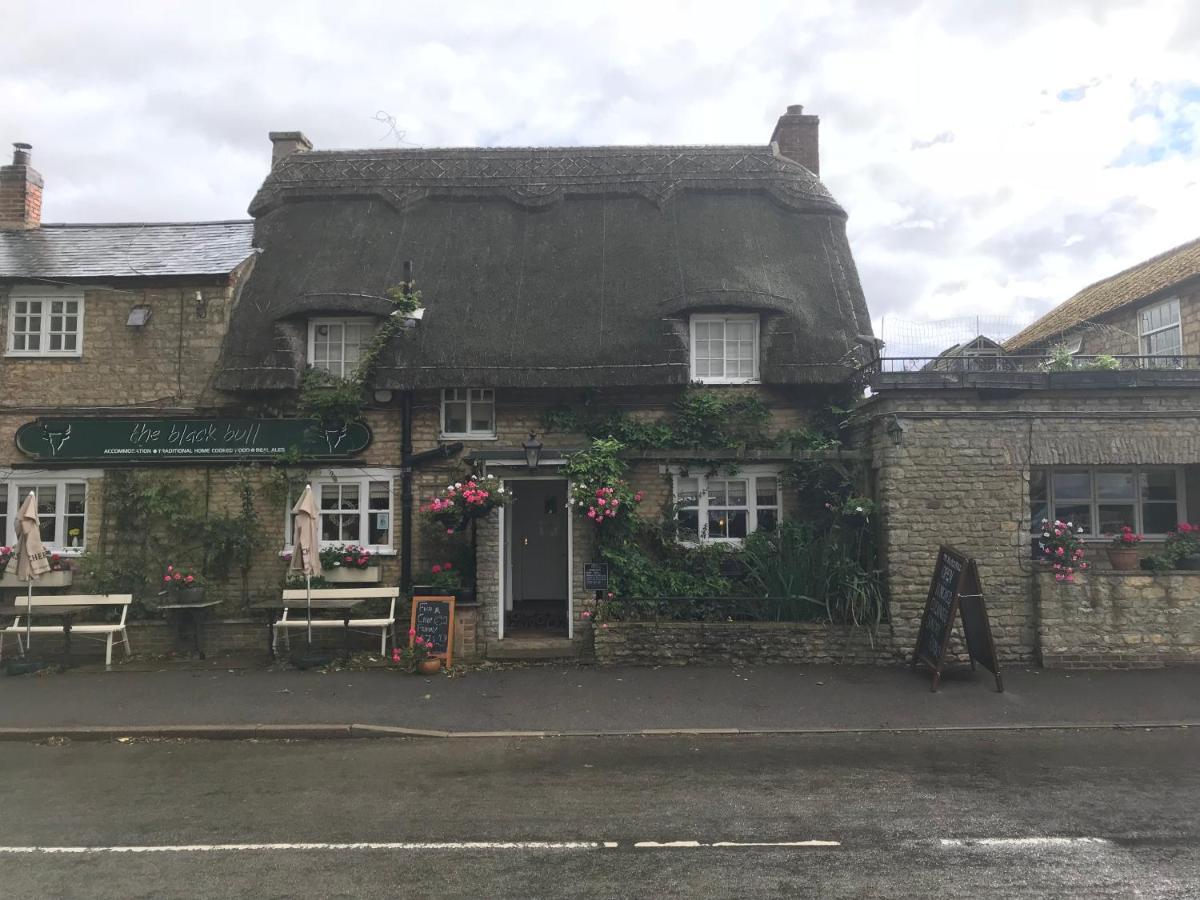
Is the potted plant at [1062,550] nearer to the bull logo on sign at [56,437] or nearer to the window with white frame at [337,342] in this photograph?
the window with white frame at [337,342]

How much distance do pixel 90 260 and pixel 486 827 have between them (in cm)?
1267

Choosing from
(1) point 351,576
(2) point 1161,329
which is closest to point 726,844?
(1) point 351,576

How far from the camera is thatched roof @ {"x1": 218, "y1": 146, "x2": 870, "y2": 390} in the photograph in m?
11.8

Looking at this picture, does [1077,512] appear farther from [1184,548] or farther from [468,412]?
[468,412]

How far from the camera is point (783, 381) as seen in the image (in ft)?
38.1

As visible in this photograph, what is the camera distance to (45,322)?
12352 mm

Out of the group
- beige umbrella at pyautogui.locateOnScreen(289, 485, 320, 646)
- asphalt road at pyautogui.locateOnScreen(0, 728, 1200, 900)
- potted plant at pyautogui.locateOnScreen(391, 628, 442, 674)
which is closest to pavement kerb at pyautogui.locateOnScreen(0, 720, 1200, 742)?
asphalt road at pyautogui.locateOnScreen(0, 728, 1200, 900)

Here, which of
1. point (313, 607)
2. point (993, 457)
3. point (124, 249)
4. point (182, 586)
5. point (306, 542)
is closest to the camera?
point (993, 457)

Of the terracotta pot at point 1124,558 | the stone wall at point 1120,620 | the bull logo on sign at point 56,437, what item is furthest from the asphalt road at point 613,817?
the bull logo on sign at point 56,437

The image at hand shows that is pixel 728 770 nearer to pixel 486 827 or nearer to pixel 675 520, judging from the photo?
pixel 486 827

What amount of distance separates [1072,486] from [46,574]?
15663 millimetres

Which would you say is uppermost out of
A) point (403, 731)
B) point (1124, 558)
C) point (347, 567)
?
point (1124, 558)

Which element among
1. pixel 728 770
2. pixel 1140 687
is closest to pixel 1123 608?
pixel 1140 687

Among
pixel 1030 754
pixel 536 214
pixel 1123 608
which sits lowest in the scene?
pixel 1030 754
